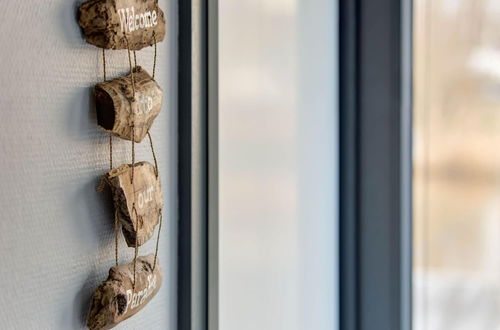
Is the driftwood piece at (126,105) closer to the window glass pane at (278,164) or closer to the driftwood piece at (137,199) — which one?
the driftwood piece at (137,199)

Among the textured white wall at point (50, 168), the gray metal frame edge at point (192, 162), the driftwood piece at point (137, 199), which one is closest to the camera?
the textured white wall at point (50, 168)

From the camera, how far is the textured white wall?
48 cm

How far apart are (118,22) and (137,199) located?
162mm

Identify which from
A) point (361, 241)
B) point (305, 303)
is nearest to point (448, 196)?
point (361, 241)

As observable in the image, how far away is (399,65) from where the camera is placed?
1.28m

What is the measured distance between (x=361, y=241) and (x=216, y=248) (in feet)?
1.90

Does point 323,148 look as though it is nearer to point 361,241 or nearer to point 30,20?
point 361,241

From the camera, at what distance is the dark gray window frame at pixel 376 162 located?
50.6 inches

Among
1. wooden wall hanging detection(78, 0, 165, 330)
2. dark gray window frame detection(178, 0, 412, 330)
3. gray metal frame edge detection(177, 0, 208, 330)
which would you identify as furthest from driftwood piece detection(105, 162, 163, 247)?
dark gray window frame detection(178, 0, 412, 330)

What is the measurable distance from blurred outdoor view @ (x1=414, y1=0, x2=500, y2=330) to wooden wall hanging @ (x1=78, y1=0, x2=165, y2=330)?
77cm

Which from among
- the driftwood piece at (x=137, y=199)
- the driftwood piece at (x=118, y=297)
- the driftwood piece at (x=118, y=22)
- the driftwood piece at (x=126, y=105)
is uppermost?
the driftwood piece at (x=118, y=22)

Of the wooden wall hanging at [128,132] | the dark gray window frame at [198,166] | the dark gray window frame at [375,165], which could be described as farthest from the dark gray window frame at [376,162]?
the wooden wall hanging at [128,132]

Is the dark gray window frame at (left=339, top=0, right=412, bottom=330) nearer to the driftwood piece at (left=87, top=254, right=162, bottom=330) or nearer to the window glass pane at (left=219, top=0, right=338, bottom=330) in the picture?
the window glass pane at (left=219, top=0, right=338, bottom=330)

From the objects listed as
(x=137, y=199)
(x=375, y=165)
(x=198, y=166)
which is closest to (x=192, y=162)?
(x=198, y=166)
